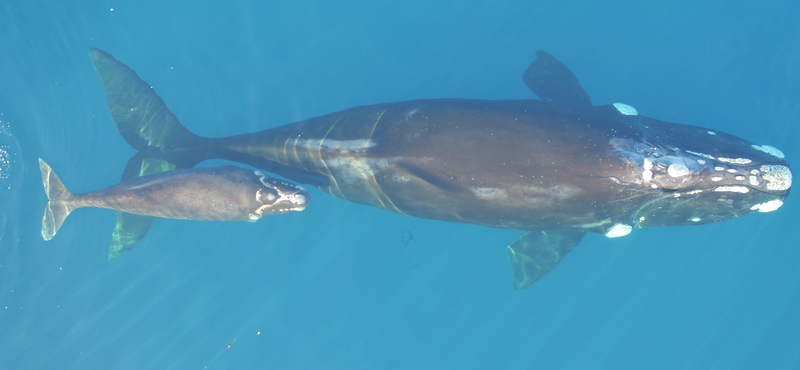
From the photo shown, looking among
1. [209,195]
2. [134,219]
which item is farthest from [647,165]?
[134,219]

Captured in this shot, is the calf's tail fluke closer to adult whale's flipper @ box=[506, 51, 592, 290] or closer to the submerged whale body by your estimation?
the submerged whale body

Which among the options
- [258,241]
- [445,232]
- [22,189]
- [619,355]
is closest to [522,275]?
[445,232]

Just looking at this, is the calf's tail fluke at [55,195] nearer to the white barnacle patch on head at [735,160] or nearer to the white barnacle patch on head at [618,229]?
the white barnacle patch on head at [618,229]

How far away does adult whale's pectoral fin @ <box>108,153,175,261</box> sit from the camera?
9.45 meters

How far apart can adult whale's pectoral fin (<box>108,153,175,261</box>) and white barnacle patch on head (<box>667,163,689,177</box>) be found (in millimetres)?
8856

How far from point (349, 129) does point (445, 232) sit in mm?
4893

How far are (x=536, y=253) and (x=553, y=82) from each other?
12.1ft

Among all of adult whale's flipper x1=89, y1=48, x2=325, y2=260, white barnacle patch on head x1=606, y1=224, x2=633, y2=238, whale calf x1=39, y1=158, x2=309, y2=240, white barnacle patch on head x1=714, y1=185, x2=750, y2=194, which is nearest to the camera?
white barnacle patch on head x1=714, y1=185, x2=750, y2=194

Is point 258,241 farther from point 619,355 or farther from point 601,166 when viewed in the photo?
point 619,355

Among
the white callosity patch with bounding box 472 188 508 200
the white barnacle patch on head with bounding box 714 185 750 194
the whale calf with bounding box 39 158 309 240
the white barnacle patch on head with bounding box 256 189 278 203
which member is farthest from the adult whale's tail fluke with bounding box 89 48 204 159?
the white barnacle patch on head with bounding box 714 185 750 194

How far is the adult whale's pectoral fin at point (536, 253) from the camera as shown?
9.98 m

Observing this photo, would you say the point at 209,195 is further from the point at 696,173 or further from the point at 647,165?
the point at 696,173

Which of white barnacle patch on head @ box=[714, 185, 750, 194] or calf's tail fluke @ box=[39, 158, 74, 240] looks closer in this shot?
white barnacle patch on head @ box=[714, 185, 750, 194]

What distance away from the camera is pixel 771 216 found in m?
11.9
